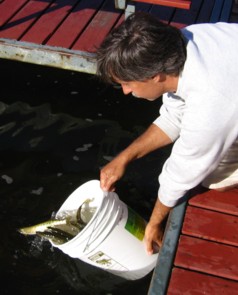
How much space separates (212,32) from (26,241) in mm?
2474

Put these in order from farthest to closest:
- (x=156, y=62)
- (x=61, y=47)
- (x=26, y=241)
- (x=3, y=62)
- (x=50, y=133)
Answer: (x=3, y=62), (x=50, y=133), (x=61, y=47), (x=26, y=241), (x=156, y=62)

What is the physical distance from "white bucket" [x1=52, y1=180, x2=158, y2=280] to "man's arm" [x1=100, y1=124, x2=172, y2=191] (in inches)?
4.2

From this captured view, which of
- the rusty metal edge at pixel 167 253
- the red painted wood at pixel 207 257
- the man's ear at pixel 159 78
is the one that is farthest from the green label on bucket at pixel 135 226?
the man's ear at pixel 159 78

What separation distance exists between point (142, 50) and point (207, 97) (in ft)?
1.28

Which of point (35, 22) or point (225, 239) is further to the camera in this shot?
point (35, 22)

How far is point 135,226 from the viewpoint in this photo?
2.81 metres

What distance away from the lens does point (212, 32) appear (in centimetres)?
218

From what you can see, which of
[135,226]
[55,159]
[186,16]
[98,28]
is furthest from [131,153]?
[186,16]

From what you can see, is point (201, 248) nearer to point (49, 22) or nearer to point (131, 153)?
point (131, 153)

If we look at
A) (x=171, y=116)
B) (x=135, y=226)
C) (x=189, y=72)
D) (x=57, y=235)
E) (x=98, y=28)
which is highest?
(x=189, y=72)

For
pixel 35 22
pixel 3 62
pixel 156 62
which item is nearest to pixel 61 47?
pixel 35 22

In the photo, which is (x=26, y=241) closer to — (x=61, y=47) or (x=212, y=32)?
(x=61, y=47)

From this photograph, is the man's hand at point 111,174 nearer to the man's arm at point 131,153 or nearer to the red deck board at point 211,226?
the man's arm at point 131,153

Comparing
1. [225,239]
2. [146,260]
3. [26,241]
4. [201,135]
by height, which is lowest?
[26,241]
